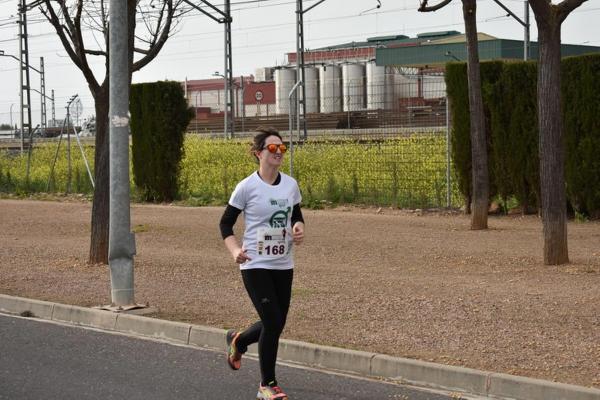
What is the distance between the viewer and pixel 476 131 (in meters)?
17.6

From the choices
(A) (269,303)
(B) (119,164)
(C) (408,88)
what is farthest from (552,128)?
(C) (408,88)

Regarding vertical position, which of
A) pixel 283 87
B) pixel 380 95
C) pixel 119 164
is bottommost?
pixel 119 164

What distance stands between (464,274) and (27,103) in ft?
110

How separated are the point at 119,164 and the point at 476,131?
785 centimetres

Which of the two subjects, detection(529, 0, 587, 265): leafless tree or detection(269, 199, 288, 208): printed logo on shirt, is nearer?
detection(269, 199, 288, 208): printed logo on shirt

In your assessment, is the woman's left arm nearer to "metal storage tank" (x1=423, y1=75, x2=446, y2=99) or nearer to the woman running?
the woman running

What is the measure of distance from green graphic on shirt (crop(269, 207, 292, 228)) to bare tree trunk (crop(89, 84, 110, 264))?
7.39 metres

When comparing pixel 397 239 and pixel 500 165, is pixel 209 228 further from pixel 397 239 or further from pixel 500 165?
pixel 500 165

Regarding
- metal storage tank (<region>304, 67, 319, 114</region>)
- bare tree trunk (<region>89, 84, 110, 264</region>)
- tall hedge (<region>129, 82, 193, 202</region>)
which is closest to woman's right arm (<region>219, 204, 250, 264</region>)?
bare tree trunk (<region>89, 84, 110, 264</region>)

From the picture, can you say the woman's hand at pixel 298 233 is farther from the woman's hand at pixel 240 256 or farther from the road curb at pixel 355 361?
the road curb at pixel 355 361

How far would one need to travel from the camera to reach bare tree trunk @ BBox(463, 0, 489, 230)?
17.2 meters

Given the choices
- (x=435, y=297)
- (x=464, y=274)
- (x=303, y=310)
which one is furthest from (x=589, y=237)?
(x=303, y=310)

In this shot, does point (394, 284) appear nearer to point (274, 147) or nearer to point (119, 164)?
point (119, 164)

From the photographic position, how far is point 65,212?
965 inches
